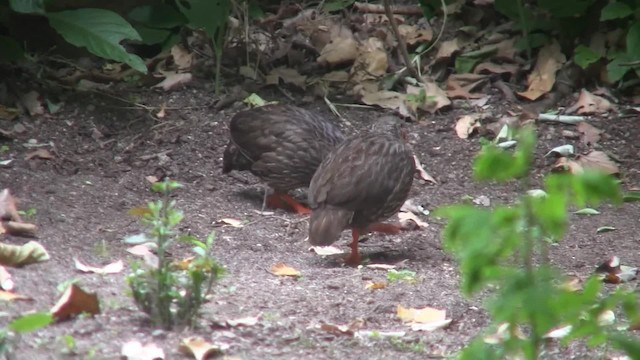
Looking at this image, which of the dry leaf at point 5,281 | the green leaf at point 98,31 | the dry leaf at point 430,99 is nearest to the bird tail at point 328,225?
the dry leaf at point 5,281

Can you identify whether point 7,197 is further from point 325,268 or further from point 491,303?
point 491,303

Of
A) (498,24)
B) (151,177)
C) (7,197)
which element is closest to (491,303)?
(7,197)

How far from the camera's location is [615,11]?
26.2ft

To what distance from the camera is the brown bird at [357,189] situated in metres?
5.81

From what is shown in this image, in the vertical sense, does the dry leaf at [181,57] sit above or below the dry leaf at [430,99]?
below

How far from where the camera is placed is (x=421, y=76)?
343 inches

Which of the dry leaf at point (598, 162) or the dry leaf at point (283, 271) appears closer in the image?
the dry leaf at point (283, 271)

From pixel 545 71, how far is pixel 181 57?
2.79m

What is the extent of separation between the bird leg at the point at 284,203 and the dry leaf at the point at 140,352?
134 inches

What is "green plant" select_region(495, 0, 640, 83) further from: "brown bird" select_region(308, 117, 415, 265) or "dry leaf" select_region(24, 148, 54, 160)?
"dry leaf" select_region(24, 148, 54, 160)

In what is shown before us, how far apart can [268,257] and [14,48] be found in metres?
2.72

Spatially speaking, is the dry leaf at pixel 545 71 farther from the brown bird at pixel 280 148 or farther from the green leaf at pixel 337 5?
the brown bird at pixel 280 148

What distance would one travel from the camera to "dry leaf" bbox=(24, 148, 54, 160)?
278 inches

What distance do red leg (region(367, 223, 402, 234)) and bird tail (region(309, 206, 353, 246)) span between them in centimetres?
52
